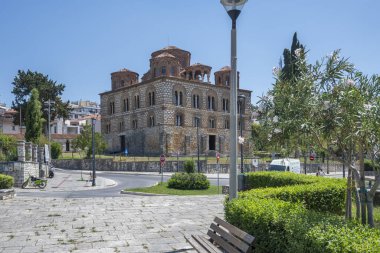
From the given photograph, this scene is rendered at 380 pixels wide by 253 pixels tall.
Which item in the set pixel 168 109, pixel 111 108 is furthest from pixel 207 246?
pixel 111 108

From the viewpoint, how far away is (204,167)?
43188mm

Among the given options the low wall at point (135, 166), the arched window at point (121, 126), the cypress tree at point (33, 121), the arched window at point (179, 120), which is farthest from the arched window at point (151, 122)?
the cypress tree at point (33, 121)

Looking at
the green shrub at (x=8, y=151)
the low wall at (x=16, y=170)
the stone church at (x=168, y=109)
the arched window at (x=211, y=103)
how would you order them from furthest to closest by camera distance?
the arched window at (x=211, y=103), the stone church at (x=168, y=109), the green shrub at (x=8, y=151), the low wall at (x=16, y=170)

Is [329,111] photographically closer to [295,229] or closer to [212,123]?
[295,229]

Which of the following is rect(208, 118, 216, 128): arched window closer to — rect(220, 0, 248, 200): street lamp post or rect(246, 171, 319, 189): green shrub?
rect(246, 171, 319, 189): green shrub

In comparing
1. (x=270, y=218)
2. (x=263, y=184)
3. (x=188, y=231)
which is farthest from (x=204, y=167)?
(x=270, y=218)

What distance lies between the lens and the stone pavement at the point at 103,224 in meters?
8.36

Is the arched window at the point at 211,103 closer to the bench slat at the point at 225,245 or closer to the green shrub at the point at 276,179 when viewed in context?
the green shrub at the point at 276,179

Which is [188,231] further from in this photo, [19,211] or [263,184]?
[263,184]

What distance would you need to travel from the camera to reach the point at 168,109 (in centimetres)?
5934

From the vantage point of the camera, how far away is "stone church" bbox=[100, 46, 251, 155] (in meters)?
59.8

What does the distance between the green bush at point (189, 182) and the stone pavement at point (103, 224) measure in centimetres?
693

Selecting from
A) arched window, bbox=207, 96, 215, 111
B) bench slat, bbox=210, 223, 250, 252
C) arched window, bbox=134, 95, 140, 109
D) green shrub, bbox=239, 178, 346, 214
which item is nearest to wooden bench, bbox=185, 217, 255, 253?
bench slat, bbox=210, 223, 250, 252

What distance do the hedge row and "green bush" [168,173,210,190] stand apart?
50.4 feet
